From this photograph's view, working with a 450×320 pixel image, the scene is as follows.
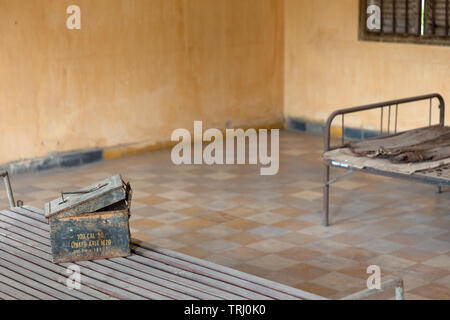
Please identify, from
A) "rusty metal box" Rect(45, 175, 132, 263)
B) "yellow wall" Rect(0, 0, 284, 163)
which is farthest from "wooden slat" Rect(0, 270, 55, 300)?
"yellow wall" Rect(0, 0, 284, 163)

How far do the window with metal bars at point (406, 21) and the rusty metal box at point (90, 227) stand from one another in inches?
235

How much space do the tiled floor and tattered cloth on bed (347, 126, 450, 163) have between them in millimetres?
675

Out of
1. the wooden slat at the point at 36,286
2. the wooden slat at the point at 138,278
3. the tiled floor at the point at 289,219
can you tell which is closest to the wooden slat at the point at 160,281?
the wooden slat at the point at 138,278

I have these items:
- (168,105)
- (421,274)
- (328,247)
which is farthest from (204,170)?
(421,274)

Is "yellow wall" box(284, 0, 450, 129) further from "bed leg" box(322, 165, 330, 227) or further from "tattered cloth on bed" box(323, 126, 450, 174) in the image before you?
"bed leg" box(322, 165, 330, 227)

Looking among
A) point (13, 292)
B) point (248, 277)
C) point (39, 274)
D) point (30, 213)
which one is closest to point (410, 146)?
A: point (248, 277)

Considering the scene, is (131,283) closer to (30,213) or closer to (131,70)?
(30,213)

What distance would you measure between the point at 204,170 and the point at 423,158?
3.10 m

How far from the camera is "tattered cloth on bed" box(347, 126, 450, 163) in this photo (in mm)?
6625

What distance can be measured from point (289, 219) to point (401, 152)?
48.1 inches

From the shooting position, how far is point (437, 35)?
9617 mm
